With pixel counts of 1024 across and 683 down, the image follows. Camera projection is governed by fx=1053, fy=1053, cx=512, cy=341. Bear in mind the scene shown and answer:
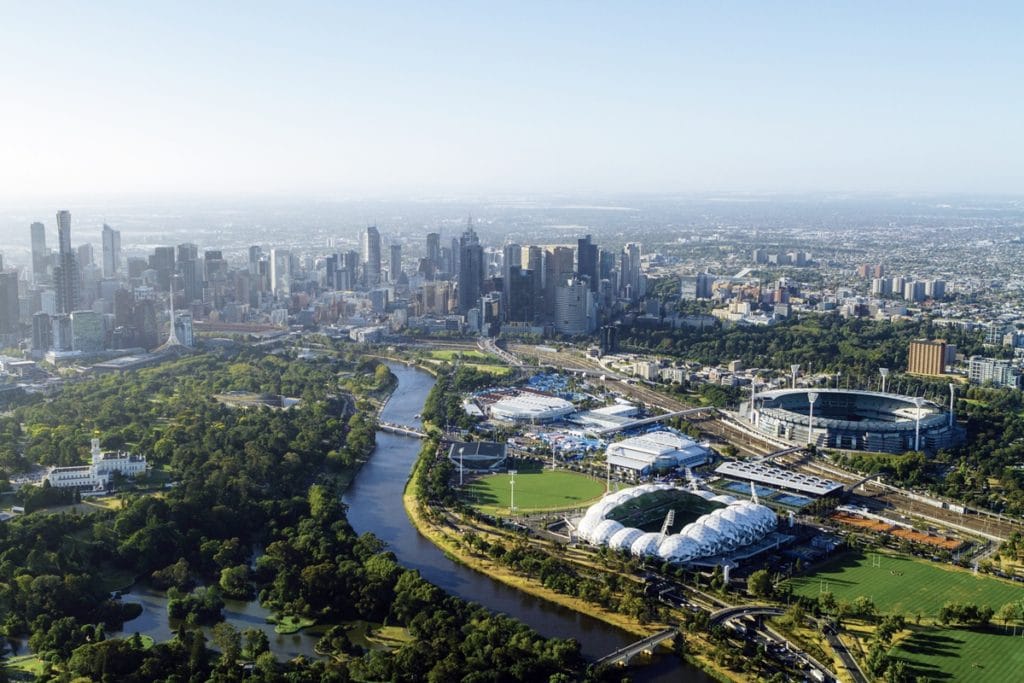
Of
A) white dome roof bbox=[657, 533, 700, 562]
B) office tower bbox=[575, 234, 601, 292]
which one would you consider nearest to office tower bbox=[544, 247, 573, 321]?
office tower bbox=[575, 234, 601, 292]

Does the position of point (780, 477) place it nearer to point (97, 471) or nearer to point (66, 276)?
point (97, 471)

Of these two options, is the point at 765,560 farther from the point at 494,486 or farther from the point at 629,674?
the point at 494,486

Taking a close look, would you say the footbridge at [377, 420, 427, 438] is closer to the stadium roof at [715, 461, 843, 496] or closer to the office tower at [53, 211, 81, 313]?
the stadium roof at [715, 461, 843, 496]

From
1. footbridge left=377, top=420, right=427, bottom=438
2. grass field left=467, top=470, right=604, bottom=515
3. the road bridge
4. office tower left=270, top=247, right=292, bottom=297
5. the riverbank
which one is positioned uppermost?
office tower left=270, top=247, right=292, bottom=297

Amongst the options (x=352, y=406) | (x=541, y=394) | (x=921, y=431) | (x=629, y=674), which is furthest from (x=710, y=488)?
(x=352, y=406)

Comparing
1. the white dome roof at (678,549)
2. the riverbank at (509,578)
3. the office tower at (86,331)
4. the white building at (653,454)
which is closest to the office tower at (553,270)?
the office tower at (86,331)

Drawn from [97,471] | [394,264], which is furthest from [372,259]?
[97,471]
